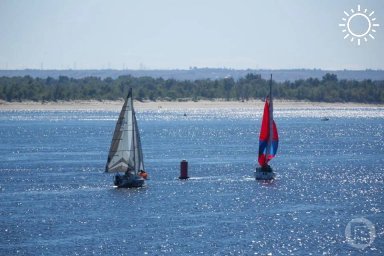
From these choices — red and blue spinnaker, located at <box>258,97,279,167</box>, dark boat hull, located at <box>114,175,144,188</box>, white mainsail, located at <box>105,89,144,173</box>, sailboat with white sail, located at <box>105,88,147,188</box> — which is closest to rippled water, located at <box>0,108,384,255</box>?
dark boat hull, located at <box>114,175,144,188</box>

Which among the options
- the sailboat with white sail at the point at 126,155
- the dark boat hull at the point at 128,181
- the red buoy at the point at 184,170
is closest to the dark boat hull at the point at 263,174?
the red buoy at the point at 184,170

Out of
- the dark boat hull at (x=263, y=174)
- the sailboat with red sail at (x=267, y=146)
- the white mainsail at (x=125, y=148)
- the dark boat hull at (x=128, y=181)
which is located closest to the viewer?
the dark boat hull at (x=128, y=181)

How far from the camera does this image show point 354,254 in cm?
4344

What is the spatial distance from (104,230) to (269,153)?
23917 mm

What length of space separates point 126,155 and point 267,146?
1064 cm

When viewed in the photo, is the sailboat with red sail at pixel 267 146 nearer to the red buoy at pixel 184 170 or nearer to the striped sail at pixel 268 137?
the striped sail at pixel 268 137

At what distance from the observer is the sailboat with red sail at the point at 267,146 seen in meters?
70.7

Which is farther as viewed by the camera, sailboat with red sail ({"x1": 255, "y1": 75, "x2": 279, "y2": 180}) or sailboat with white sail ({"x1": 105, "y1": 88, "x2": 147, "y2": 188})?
Result: sailboat with red sail ({"x1": 255, "y1": 75, "x2": 279, "y2": 180})

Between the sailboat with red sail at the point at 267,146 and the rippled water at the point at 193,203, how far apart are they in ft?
3.25

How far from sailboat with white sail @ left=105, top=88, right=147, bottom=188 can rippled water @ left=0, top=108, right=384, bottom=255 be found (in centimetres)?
90

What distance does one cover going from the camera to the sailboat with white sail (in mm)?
66125

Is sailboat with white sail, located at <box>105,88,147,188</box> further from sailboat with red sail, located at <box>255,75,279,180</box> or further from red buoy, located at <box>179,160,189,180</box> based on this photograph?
sailboat with red sail, located at <box>255,75,279,180</box>

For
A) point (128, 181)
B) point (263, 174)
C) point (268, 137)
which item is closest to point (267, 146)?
point (268, 137)

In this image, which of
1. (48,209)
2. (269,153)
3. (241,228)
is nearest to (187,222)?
(241,228)
